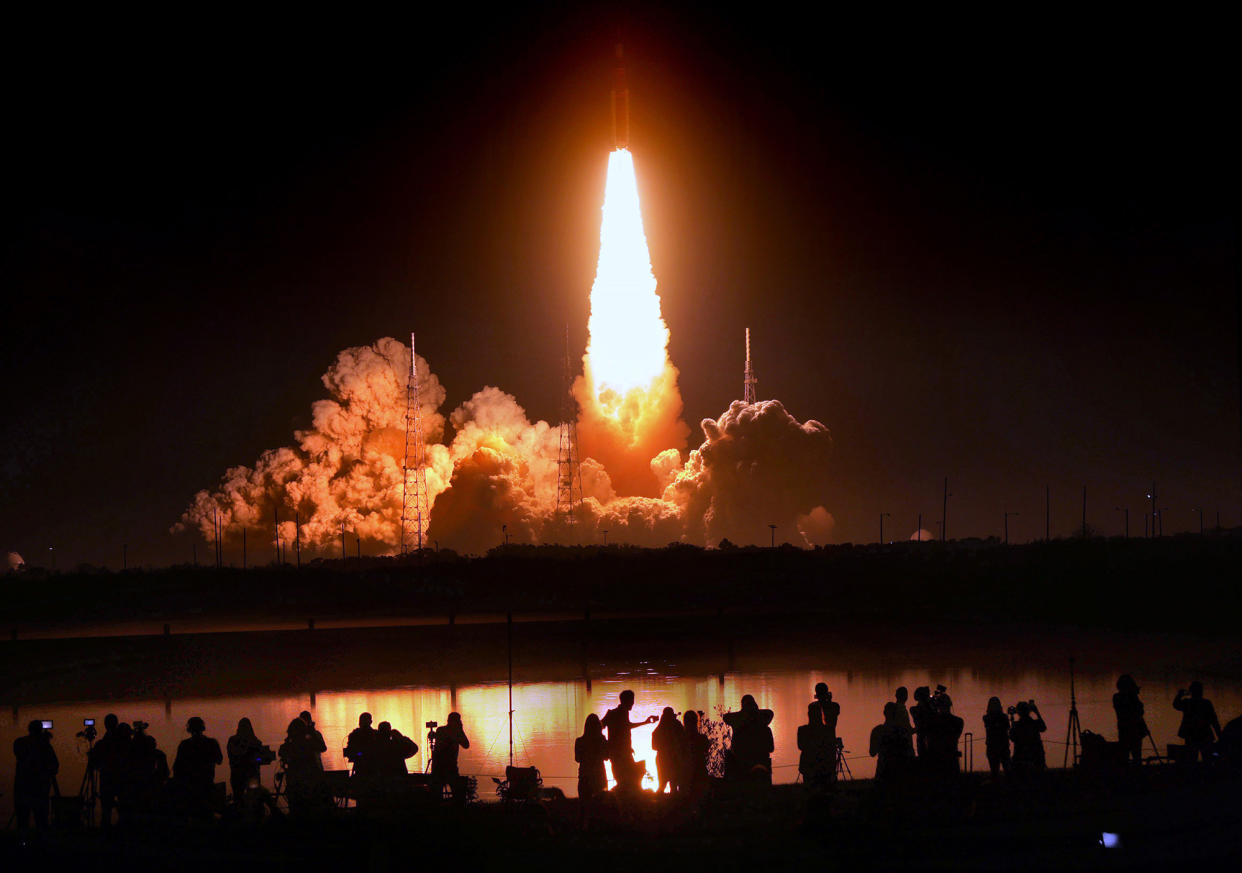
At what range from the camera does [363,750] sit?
64.6ft

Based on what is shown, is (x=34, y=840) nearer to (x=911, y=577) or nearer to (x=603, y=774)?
(x=603, y=774)

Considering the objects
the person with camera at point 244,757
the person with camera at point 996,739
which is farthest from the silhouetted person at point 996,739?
the person with camera at point 244,757

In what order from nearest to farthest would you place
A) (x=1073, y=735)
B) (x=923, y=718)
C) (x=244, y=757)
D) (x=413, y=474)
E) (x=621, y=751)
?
→ (x=621, y=751), (x=923, y=718), (x=244, y=757), (x=1073, y=735), (x=413, y=474)

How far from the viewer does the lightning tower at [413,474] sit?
9356 centimetres

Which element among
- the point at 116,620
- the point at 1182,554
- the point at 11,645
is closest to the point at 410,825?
the point at 11,645

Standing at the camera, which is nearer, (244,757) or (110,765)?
(110,765)

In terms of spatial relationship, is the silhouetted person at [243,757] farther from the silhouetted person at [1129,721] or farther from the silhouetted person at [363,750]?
the silhouetted person at [1129,721]

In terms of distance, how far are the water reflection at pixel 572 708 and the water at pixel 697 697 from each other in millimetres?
58

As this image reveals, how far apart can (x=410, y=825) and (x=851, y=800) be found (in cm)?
581

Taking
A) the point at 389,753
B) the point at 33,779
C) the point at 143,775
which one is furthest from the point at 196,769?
the point at 389,753

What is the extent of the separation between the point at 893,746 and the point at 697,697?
21.7 metres

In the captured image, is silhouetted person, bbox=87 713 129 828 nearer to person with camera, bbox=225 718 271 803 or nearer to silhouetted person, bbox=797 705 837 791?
person with camera, bbox=225 718 271 803

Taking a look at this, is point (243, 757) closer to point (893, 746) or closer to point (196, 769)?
point (196, 769)

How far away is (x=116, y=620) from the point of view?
2736 inches
